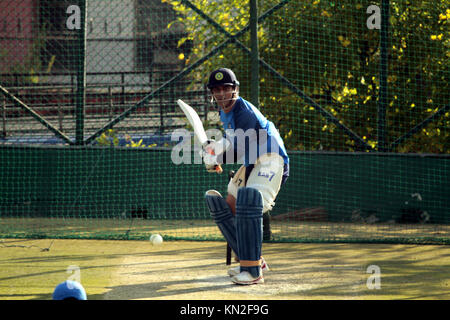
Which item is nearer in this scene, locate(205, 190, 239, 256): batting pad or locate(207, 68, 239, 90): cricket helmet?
locate(207, 68, 239, 90): cricket helmet

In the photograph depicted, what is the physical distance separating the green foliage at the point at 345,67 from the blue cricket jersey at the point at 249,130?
3833mm

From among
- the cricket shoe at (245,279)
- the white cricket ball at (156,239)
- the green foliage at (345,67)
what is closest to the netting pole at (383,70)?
the green foliage at (345,67)

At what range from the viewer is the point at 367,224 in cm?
921

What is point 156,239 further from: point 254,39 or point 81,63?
point 254,39

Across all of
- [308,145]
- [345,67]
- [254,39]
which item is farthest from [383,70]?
[254,39]

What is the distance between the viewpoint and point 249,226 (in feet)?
18.2

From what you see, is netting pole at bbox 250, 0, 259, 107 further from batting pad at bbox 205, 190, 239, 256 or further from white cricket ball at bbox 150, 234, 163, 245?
batting pad at bbox 205, 190, 239, 256

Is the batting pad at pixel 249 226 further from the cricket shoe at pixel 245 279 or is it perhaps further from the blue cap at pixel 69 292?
the blue cap at pixel 69 292

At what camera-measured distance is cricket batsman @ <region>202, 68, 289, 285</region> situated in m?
5.57

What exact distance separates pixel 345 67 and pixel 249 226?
15.6ft

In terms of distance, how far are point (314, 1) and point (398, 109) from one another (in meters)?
1.97

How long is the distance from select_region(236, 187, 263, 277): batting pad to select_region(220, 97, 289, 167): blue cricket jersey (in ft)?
1.20

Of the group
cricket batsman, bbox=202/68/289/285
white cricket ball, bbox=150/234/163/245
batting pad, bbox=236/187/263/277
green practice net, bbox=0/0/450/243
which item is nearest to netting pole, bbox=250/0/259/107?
green practice net, bbox=0/0/450/243

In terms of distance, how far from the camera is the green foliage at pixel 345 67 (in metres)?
9.50
